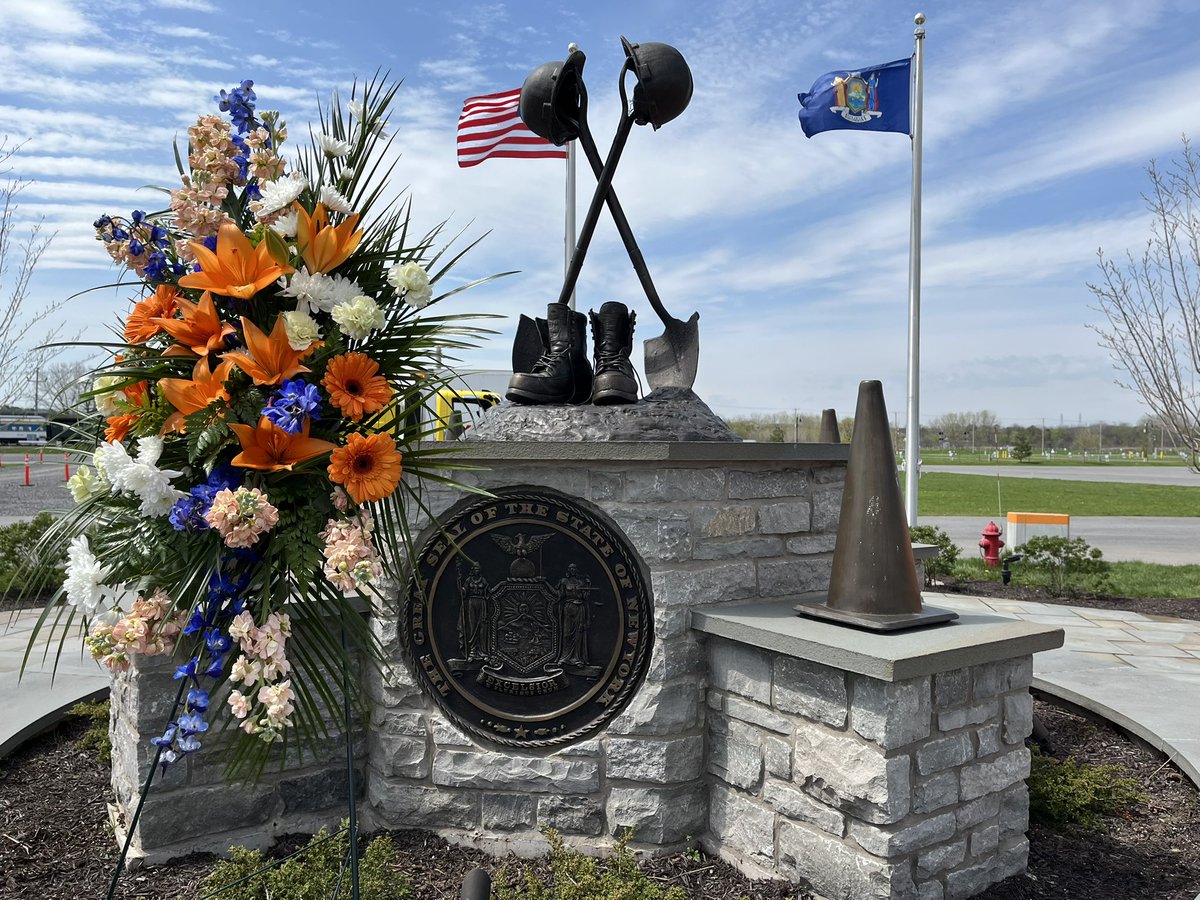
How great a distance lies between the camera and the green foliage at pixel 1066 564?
9062 millimetres

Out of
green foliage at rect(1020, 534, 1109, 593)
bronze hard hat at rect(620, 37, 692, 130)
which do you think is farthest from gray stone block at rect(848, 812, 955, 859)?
green foliage at rect(1020, 534, 1109, 593)

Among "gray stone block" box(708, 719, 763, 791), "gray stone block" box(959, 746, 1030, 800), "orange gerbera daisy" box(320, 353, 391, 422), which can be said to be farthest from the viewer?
"gray stone block" box(708, 719, 763, 791)

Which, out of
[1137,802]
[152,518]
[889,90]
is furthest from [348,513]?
[889,90]

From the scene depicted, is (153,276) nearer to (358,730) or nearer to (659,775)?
(358,730)

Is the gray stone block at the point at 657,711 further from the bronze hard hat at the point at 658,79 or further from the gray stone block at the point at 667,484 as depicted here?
the bronze hard hat at the point at 658,79

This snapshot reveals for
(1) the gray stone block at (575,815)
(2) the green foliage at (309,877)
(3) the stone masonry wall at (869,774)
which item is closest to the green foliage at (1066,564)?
(3) the stone masonry wall at (869,774)

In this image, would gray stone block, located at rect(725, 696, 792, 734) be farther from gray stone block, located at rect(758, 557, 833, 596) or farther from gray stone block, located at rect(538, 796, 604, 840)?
gray stone block, located at rect(538, 796, 604, 840)

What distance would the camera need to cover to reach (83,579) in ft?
6.79

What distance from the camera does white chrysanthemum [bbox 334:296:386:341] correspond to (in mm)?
2139

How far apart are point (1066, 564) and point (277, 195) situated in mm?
9647

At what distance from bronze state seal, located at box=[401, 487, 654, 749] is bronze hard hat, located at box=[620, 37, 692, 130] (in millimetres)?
1998

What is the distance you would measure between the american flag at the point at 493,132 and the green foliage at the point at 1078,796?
8.21 m

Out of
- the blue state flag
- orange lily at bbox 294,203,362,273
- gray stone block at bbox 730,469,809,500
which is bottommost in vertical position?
gray stone block at bbox 730,469,809,500

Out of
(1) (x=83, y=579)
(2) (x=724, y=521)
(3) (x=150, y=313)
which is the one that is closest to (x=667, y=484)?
(2) (x=724, y=521)
